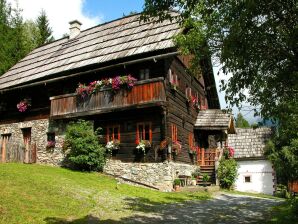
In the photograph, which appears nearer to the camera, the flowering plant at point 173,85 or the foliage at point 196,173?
the flowering plant at point 173,85

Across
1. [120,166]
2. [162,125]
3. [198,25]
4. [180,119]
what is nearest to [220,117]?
[180,119]

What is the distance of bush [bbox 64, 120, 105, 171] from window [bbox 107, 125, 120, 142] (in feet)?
2.52

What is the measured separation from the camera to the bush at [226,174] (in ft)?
73.6

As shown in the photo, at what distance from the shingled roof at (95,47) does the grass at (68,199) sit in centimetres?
760

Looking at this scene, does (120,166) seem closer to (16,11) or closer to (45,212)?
(45,212)

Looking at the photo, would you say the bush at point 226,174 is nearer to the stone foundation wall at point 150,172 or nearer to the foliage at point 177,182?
the stone foundation wall at point 150,172

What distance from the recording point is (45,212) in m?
10.4

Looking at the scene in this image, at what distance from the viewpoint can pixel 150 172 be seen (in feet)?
64.0

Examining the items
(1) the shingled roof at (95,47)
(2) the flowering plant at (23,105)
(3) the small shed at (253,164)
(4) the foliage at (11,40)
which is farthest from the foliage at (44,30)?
(3) the small shed at (253,164)

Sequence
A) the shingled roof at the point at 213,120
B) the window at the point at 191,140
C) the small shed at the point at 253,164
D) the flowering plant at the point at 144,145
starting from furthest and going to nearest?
the small shed at the point at 253,164 → the window at the point at 191,140 → the shingled roof at the point at 213,120 → the flowering plant at the point at 144,145

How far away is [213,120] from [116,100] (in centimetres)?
703

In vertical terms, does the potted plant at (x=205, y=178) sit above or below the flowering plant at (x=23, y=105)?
below

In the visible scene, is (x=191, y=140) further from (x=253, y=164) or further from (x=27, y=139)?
(x=27, y=139)

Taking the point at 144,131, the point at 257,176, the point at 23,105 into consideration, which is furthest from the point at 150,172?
the point at 257,176
